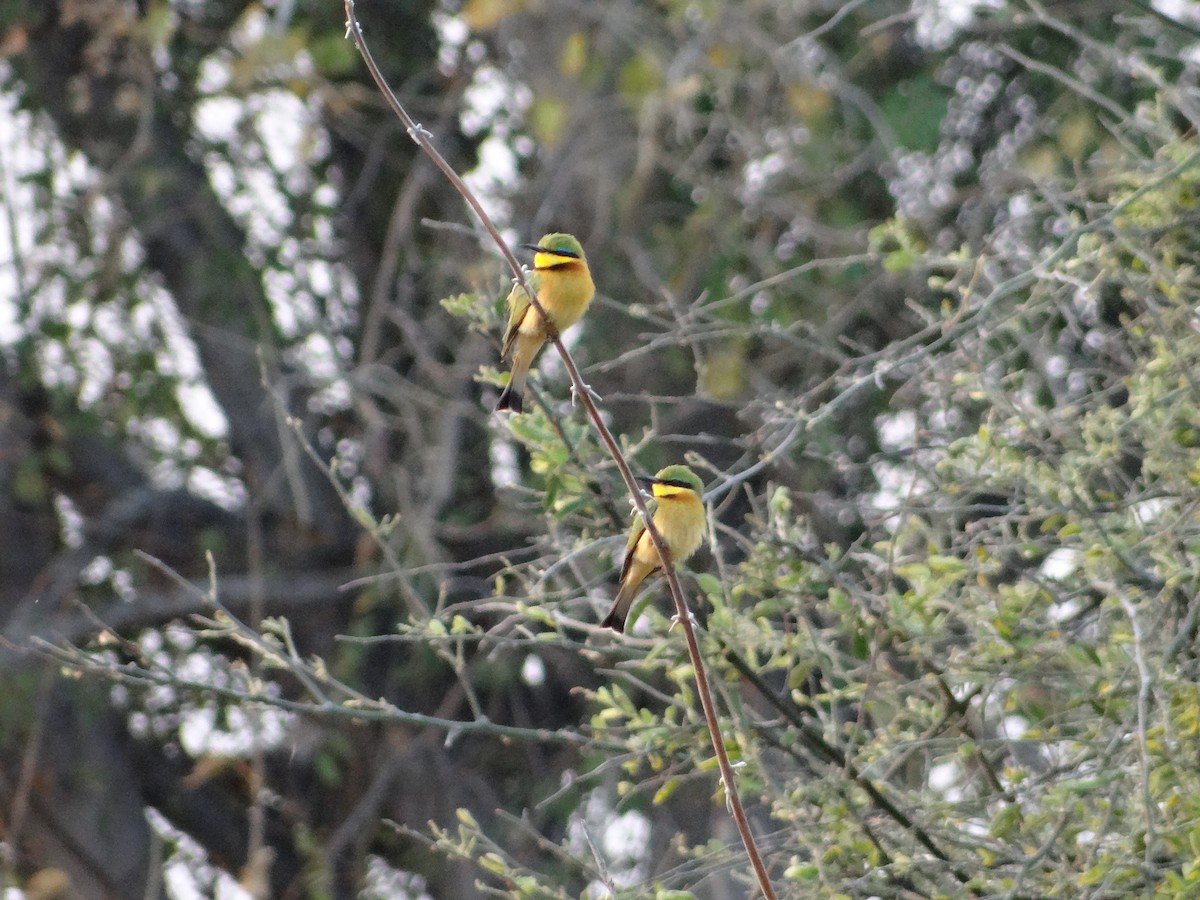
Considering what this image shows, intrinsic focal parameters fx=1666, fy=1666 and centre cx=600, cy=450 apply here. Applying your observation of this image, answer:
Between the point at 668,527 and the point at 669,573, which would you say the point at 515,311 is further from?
the point at 669,573

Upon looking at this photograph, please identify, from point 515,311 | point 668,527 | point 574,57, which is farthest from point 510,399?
point 574,57

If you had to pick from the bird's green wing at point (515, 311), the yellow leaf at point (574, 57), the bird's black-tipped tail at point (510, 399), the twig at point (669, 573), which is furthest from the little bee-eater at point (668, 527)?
the yellow leaf at point (574, 57)

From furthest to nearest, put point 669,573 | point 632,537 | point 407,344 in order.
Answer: point 407,344 → point 632,537 → point 669,573

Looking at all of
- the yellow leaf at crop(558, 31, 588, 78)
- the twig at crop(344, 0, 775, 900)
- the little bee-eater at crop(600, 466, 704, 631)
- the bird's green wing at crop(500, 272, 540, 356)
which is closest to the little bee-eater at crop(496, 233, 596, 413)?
the bird's green wing at crop(500, 272, 540, 356)

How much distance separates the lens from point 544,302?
3.54 metres

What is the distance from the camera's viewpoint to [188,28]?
7.18 metres

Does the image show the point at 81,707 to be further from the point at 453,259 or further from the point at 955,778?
the point at 955,778

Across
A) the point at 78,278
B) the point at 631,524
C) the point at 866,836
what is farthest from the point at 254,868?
the point at 78,278

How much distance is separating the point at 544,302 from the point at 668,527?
1.95 ft

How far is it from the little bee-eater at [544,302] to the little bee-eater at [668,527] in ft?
1.10

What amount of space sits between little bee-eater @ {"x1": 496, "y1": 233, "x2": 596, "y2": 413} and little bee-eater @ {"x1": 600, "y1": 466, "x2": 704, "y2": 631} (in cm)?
34

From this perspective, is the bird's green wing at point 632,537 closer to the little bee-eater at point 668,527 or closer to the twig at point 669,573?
the little bee-eater at point 668,527

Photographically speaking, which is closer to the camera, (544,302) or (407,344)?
(544,302)

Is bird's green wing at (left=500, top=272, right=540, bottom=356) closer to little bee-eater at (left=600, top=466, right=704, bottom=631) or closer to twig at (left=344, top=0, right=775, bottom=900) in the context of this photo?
little bee-eater at (left=600, top=466, right=704, bottom=631)
